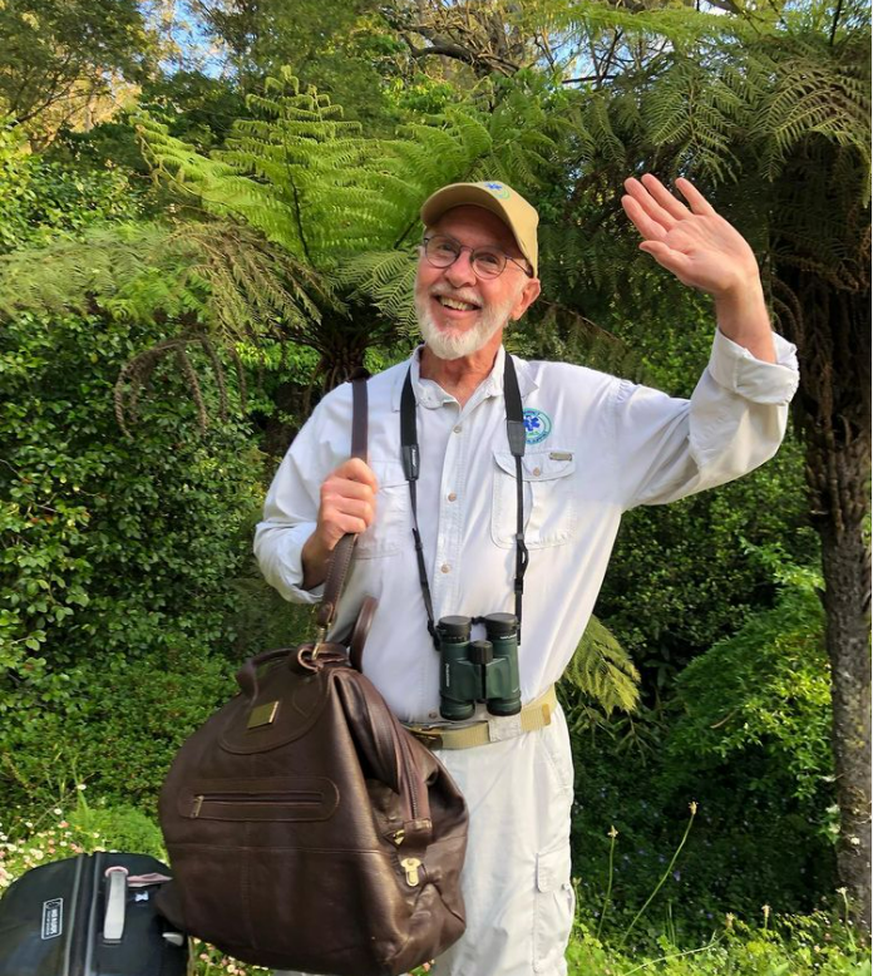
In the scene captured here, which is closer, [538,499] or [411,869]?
[411,869]

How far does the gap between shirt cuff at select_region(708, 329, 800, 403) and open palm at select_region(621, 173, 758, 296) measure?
0.30ft

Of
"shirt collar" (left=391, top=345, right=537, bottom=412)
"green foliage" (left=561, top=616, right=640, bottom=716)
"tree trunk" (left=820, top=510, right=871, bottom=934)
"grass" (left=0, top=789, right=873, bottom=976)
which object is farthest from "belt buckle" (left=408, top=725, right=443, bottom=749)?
"tree trunk" (left=820, top=510, right=871, bottom=934)

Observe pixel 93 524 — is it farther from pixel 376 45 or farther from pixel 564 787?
pixel 376 45

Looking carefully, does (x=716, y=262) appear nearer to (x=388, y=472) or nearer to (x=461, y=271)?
(x=461, y=271)

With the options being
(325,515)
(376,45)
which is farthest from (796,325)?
(376,45)

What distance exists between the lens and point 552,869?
1515mm

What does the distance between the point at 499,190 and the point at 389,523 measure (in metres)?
0.68

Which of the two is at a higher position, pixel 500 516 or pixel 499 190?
pixel 499 190

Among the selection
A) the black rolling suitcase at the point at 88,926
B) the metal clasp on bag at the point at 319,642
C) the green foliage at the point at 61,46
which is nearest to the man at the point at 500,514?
the metal clasp on bag at the point at 319,642

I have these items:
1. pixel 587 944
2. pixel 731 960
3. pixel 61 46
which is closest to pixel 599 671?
pixel 587 944

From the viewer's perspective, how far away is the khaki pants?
1.48 meters

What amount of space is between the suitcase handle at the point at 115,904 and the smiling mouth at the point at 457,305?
1244 millimetres

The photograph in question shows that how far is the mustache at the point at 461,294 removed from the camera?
1.60 m

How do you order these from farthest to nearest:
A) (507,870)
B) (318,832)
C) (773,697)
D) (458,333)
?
(773,697) → (458,333) → (507,870) → (318,832)
